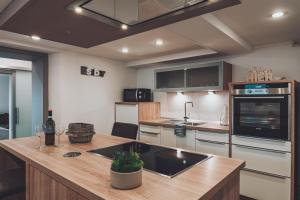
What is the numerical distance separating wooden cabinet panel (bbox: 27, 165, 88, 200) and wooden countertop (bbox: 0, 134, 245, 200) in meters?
0.05

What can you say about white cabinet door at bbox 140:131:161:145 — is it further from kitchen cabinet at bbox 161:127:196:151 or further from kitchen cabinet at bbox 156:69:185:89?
kitchen cabinet at bbox 156:69:185:89

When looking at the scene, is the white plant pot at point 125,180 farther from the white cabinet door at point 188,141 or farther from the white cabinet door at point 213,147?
the white cabinet door at point 188,141

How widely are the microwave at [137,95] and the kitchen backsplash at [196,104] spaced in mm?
258

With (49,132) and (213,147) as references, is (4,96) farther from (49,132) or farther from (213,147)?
(213,147)

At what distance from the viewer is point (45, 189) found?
148 cm

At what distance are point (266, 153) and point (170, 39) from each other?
2026mm

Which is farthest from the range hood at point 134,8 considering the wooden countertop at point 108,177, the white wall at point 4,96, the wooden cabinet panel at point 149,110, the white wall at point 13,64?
the white wall at point 4,96

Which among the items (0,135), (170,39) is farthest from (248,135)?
(0,135)

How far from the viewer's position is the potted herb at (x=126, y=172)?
1068mm

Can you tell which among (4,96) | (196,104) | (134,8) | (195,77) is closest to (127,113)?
(196,104)

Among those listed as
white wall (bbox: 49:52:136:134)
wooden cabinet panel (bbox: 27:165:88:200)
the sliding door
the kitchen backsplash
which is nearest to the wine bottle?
wooden cabinet panel (bbox: 27:165:88:200)

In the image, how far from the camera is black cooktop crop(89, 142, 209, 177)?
1382mm

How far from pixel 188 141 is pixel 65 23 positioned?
2.52 meters

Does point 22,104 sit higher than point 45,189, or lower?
higher
